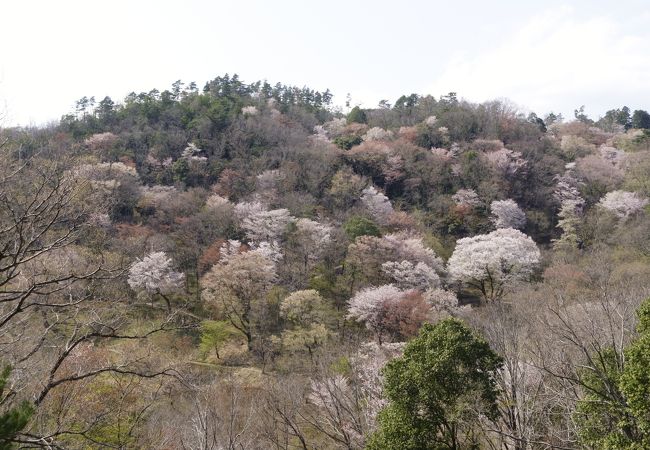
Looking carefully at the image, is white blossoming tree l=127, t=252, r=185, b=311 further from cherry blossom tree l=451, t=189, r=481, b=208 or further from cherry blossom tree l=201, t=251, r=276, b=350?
cherry blossom tree l=451, t=189, r=481, b=208

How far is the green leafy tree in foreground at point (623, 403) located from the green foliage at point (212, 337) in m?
17.1

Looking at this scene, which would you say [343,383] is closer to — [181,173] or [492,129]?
[181,173]

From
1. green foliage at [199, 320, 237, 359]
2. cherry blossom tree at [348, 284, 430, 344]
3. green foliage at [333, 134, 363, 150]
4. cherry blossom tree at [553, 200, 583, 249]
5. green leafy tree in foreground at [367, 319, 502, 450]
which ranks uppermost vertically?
green foliage at [333, 134, 363, 150]

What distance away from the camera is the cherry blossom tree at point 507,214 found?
34.2 meters

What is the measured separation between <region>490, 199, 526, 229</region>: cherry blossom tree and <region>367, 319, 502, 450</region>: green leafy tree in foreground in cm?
2726

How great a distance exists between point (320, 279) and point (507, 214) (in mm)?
15817

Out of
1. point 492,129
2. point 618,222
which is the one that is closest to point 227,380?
point 618,222

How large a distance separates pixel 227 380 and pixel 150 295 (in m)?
9.75

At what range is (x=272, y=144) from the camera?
42781 millimetres

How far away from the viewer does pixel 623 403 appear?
22.8 ft

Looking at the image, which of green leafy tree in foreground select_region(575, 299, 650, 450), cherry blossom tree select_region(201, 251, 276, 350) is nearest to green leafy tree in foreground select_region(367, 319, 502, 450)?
green leafy tree in foreground select_region(575, 299, 650, 450)

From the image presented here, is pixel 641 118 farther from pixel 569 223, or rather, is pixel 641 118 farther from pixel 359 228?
pixel 359 228

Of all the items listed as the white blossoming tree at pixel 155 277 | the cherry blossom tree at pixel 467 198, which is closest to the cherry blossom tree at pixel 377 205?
the cherry blossom tree at pixel 467 198

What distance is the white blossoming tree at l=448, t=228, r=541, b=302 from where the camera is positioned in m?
27.0
